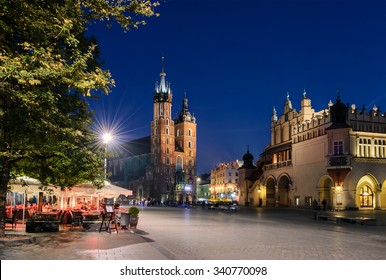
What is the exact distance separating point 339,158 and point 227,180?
95327mm

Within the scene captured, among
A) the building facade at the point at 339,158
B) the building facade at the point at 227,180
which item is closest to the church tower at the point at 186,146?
the building facade at the point at 227,180

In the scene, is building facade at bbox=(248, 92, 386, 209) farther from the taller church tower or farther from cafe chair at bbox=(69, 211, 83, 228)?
the taller church tower

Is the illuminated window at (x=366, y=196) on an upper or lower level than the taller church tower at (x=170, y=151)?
lower

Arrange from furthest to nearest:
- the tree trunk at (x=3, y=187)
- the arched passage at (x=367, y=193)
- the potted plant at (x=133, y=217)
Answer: the arched passage at (x=367, y=193) → the potted plant at (x=133, y=217) → the tree trunk at (x=3, y=187)

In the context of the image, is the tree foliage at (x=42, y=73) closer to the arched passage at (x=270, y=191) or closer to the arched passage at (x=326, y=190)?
the arched passage at (x=326, y=190)

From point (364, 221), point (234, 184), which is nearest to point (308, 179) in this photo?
point (364, 221)


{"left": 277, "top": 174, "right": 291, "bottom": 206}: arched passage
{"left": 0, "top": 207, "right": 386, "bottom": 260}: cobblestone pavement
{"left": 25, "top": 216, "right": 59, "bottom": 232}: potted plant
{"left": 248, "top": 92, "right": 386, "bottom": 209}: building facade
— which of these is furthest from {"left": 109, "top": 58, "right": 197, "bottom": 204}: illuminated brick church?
{"left": 0, "top": 207, "right": 386, "bottom": 260}: cobblestone pavement

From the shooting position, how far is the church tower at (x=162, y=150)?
496 feet

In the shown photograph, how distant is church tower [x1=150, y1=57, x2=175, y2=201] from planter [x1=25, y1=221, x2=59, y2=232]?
12941 cm

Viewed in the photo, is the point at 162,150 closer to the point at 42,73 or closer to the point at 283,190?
the point at 283,190

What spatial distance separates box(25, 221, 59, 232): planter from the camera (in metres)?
19.0

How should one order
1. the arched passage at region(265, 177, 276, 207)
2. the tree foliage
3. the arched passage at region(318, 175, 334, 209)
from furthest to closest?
the arched passage at region(265, 177, 276, 207) < the arched passage at region(318, 175, 334, 209) < the tree foliage

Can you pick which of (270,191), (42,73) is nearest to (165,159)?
(270,191)

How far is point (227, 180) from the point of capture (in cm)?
14525
